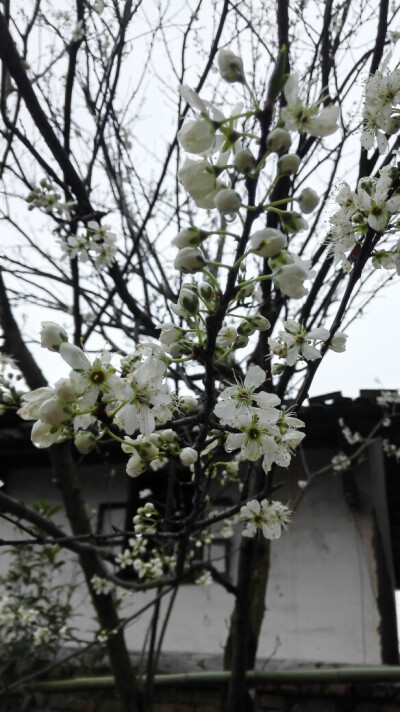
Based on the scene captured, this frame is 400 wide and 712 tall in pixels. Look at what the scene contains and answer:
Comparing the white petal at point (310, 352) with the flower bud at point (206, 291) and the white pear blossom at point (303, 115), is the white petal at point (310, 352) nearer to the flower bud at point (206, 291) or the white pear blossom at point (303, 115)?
the flower bud at point (206, 291)

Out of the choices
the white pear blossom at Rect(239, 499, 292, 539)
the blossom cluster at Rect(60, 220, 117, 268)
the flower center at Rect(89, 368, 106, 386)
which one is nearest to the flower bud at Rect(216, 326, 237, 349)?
the flower center at Rect(89, 368, 106, 386)

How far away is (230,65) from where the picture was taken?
3.24ft

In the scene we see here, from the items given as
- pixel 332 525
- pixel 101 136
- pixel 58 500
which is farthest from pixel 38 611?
pixel 101 136

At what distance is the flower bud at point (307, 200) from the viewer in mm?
1041

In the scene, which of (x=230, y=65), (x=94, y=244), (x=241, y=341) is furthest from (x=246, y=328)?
(x=94, y=244)

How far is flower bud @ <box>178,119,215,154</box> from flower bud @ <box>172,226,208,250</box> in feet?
0.41

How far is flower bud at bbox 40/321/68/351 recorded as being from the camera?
1.13 meters

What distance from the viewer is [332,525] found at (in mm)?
4617

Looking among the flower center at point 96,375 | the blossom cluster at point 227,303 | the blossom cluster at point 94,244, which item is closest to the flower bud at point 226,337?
the blossom cluster at point 227,303

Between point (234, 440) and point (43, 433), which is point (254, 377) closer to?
point (234, 440)

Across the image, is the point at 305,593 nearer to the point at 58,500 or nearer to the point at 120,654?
the point at 120,654

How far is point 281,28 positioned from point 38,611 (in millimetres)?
4000

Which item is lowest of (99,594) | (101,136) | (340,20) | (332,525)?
(99,594)

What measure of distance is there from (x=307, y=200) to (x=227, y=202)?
0.19 meters
